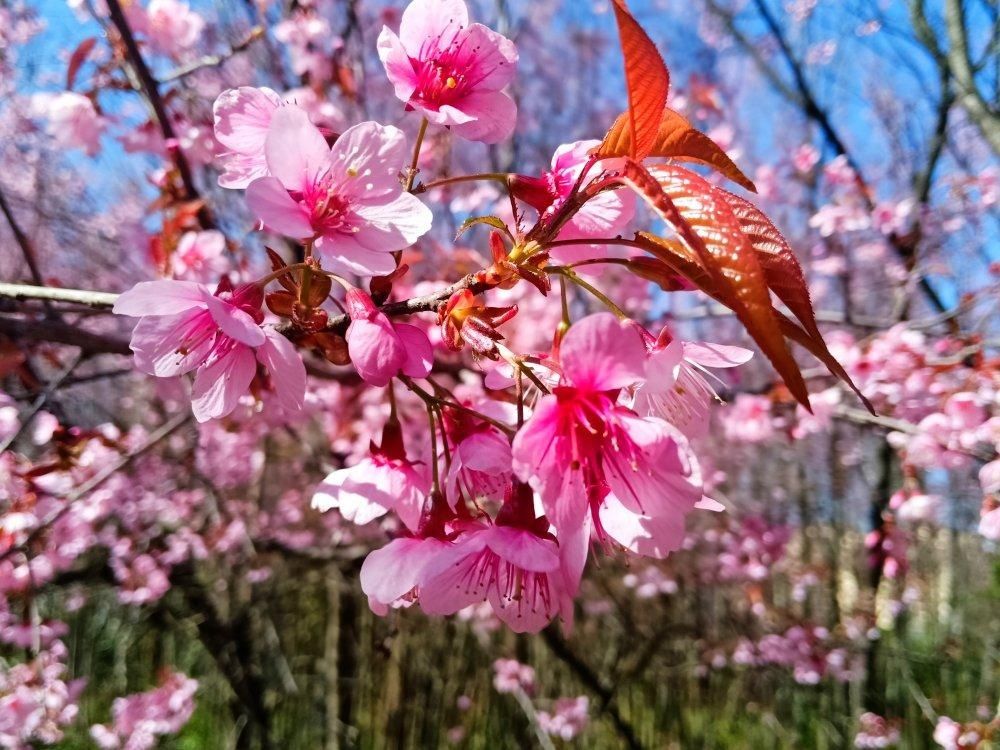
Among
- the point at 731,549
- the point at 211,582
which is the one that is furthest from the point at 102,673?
the point at 731,549

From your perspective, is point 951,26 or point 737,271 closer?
point 737,271

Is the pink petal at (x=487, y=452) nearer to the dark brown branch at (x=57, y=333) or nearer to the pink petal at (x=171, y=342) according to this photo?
the pink petal at (x=171, y=342)

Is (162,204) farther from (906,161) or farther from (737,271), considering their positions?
(906,161)

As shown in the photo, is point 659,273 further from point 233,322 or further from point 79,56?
point 79,56

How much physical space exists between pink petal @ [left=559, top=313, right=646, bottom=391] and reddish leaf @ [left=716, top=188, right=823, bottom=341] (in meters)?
0.11

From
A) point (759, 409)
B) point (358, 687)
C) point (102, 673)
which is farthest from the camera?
point (102, 673)

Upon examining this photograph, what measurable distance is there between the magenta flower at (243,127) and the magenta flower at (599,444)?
15.1 inches

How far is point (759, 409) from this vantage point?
3.24 metres

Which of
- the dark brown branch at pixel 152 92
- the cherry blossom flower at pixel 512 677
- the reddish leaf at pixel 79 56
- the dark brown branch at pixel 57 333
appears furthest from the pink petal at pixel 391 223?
the cherry blossom flower at pixel 512 677

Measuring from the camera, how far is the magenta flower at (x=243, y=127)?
2.26 feet

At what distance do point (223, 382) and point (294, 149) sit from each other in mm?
257

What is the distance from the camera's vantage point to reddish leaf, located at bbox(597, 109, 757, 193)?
552 millimetres

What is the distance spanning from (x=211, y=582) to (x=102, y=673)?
2195 mm

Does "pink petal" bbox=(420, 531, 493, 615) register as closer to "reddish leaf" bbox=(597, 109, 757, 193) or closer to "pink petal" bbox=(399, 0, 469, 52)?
"reddish leaf" bbox=(597, 109, 757, 193)
